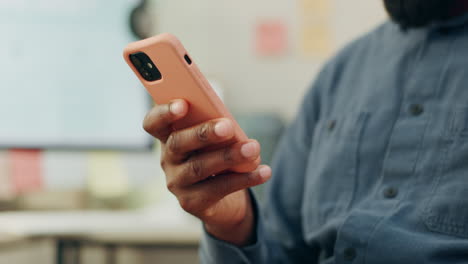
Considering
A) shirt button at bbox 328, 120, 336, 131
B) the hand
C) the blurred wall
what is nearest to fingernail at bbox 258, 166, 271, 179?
the hand

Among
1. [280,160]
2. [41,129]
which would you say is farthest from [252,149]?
[41,129]

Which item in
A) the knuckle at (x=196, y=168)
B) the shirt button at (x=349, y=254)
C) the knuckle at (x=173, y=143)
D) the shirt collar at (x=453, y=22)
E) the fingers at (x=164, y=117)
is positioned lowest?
the shirt button at (x=349, y=254)

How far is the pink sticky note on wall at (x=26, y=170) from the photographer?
4.34 ft

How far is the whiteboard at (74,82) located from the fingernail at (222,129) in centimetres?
73

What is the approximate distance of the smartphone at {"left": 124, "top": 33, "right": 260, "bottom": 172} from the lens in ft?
1.51

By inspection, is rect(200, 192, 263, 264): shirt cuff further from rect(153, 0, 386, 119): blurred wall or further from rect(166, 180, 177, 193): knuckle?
rect(153, 0, 386, 119): blurred wall

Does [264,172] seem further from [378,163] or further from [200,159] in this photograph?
[378,163]

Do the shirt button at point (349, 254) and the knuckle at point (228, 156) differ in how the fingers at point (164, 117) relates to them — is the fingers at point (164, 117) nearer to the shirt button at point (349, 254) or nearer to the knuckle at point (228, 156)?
the knuckle at point (228, 156)

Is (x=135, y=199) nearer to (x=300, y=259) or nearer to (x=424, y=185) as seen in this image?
(x=300, y=259)

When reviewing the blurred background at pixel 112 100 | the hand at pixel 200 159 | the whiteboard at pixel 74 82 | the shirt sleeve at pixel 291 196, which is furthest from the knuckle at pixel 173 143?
the whiteboard at pixel 74 82

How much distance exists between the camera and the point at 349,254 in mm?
600

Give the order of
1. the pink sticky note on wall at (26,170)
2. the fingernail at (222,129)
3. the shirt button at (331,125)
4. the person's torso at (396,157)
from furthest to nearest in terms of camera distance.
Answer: the pink sticky note on wall at (26,170)
the shirt button at (331,125)
the person's torso at (396,157)
the fingernail at (222,129)

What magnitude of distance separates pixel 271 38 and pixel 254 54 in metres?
0.06

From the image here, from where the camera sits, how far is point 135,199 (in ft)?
4.56
